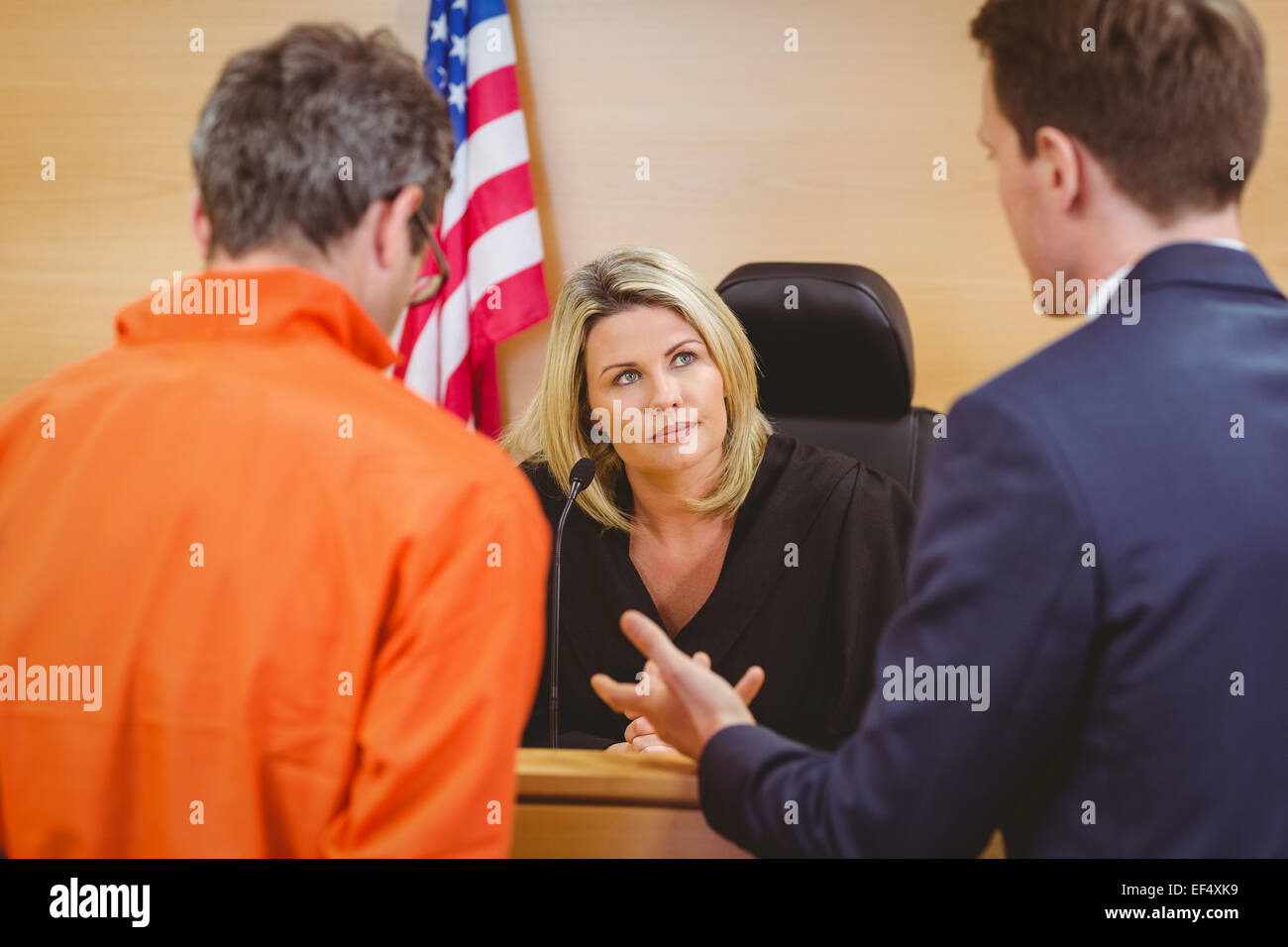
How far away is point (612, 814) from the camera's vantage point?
1178 mm

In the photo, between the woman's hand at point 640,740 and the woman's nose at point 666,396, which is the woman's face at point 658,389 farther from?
the woman's hand at point 640,740

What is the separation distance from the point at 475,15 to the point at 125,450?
7.41 feet

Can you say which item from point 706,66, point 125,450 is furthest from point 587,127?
point 125,450

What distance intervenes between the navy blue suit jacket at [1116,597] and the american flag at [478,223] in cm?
215

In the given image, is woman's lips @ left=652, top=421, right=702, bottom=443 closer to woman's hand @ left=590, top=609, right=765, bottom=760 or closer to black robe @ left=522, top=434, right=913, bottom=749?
black robe @ left=522, top=434, right=913, bottom=749

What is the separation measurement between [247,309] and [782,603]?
1.32 metres

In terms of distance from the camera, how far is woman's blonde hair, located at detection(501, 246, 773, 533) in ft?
6.88

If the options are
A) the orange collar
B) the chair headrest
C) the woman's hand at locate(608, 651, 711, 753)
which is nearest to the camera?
the orange collar

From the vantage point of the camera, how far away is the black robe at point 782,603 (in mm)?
2020

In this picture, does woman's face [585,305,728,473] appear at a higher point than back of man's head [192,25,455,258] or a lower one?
lower

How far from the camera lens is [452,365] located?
116 inches

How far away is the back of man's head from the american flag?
1.91 m

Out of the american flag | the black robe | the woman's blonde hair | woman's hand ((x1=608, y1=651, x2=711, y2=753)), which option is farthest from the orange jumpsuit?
the american flag
